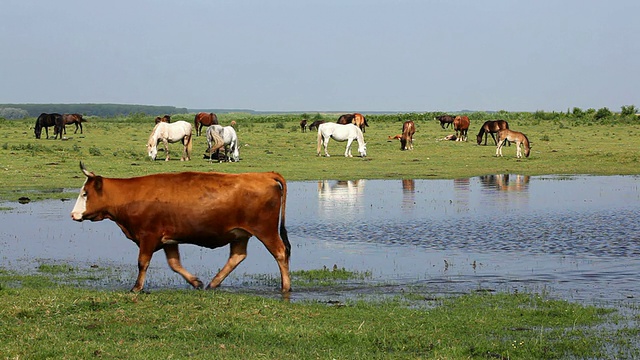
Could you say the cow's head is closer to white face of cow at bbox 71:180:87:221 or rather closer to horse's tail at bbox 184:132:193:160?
white face of cow at bbox 71:180:87:221

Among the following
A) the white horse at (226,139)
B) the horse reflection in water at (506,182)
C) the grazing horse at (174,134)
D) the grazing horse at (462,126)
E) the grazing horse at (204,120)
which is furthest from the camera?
the grazing horse at (462,126)

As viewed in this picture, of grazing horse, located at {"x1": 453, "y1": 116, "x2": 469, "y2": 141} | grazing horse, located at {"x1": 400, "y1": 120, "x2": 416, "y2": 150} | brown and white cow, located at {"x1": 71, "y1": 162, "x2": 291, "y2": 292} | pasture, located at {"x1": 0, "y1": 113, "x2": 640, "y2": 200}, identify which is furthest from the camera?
grazing horse, located at {"x1": 453, "y1": 116, "x2": 469, "y2": 141}

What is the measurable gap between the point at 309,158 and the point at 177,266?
26.0 m

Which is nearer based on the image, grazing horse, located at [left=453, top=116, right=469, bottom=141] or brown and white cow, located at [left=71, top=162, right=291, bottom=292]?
brown and white cow, located at [left=71, top=162, right=291, bottom=292]

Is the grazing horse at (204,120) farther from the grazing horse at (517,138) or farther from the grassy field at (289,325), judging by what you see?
the grassy field at (289,325)

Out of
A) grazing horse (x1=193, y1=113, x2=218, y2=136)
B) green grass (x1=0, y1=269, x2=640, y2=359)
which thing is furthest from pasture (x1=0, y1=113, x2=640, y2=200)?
green grass (x1=0, y1=269, x2=640, y2=359)

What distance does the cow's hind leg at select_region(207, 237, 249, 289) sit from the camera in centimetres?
1190

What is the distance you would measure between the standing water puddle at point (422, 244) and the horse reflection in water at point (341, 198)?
0.05 m

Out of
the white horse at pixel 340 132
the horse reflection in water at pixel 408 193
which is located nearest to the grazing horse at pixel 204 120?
the white horse at pixel 340 132

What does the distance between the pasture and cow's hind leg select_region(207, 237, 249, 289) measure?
12.9 metres

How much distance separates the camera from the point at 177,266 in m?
12.0

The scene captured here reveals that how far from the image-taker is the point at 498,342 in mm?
8625

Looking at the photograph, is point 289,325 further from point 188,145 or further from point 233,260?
point 188,145

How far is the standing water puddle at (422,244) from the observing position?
1270 centimetres
